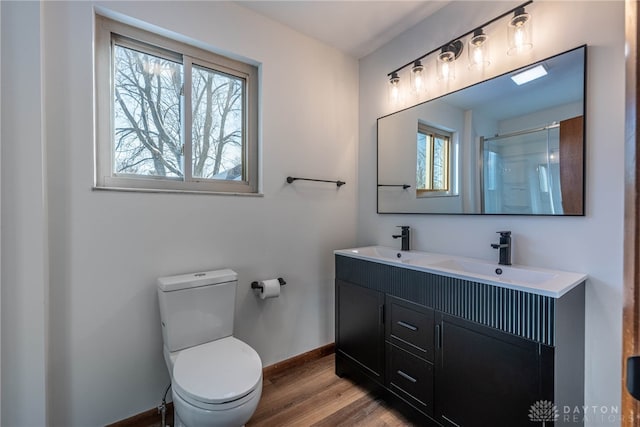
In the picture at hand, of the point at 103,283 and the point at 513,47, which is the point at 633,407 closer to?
the point at 513,47

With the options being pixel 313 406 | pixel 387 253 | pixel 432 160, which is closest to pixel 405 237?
pixel 387 253

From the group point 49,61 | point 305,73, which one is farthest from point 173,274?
point 305,73

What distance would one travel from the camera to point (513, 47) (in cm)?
153

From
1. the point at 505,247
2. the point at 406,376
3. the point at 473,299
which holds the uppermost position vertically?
the point at 505,247

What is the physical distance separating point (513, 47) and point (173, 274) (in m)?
2.32

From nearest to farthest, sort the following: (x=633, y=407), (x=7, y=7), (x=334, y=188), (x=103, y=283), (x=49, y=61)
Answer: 1. (x=633, y=407)
2. (x=7, y=7)
3. (x=49, y=61)
4. (x=103, y=283)
5. (x=334, y=188)

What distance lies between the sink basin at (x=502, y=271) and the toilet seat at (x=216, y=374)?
1100mm

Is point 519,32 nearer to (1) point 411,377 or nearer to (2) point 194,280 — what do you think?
(1) point 411,377

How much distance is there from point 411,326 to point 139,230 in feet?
5.27

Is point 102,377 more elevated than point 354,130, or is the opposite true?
point 354,130

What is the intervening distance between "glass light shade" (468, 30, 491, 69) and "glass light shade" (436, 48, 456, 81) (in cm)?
11

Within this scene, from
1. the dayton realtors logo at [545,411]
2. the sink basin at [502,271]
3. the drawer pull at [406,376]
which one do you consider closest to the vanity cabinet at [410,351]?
the drawer pull at [406,376]

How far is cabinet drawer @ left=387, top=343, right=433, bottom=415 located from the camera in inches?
57.3

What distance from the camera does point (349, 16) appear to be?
6.37ft
